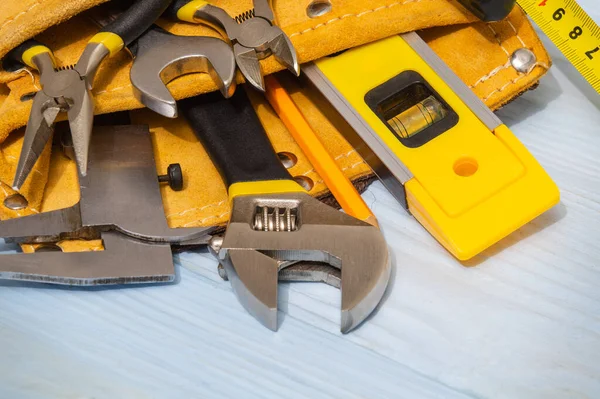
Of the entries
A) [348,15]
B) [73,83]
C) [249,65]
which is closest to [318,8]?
[348,15]

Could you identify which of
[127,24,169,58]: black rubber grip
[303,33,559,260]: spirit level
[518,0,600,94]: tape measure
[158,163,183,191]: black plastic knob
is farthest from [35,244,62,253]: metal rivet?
[518,0,600,94]: tape measure

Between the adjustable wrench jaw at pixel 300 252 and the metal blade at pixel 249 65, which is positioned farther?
the metal blade at pixel 249 65

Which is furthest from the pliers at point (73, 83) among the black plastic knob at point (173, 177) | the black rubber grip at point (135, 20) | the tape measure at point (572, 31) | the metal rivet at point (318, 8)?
the tape measure at point (572, 31)

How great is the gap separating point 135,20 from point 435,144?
0.44 metres

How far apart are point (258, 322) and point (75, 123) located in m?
0.35

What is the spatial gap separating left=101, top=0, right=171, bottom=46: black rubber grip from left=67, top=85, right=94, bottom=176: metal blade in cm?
9

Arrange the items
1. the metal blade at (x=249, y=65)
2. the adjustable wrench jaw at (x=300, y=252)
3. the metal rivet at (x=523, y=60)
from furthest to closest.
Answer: the metal rivet at (x=523, y=60) < the metal blade at (x=249, y=65) < the adjustable wrench jaw at (x=300, y=252)

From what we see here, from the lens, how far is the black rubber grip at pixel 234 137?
1.21 m

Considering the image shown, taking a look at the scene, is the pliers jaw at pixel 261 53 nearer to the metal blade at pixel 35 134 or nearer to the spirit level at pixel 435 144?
the spirit level at pixel 435 144

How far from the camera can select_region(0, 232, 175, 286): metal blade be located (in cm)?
114

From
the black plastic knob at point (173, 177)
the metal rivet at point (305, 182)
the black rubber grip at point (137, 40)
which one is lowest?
the metal rivet at point (305, 182)

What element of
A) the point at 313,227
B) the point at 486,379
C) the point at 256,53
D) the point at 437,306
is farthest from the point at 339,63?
the point at 486,379

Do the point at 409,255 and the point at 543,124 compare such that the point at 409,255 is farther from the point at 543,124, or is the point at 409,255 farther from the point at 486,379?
the point at 543,124

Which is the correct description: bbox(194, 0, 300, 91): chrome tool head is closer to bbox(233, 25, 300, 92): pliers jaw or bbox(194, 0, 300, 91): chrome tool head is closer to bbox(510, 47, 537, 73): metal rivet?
bbox(233, 25, 300, 92): pliers jaw
